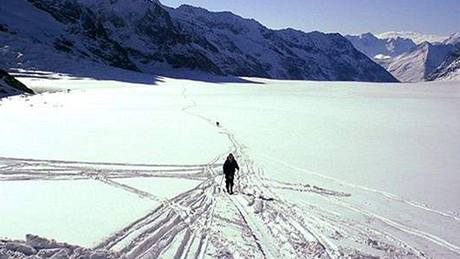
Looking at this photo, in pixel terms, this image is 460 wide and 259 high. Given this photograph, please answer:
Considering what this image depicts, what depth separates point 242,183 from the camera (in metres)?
19.7

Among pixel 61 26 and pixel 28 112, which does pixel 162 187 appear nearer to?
pixel 28 112

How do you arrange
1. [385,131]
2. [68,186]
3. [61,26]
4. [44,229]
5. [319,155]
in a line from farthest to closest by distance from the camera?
[61,26] < [385,131] < [319,155] < [68,186] < [44,229]

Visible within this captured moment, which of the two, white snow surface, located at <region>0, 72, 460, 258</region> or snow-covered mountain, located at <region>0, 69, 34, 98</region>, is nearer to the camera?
white snow surface, located at <region>0, 72, 460, 258</region>

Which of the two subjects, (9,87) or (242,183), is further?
(9,87)

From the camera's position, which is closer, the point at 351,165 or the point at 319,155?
the point at 351,165

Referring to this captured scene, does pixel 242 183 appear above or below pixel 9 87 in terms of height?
below

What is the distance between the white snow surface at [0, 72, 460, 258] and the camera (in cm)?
1265

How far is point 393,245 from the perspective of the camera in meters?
13.0

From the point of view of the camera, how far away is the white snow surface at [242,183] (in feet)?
41.5

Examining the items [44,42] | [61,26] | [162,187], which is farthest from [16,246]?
[61,26]

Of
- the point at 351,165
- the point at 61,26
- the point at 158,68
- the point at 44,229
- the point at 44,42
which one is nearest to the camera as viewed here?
the point at 44,229

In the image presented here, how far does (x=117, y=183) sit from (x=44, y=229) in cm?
611

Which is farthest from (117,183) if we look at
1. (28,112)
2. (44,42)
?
(44,42)

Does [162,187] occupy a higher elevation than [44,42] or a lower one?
lower
